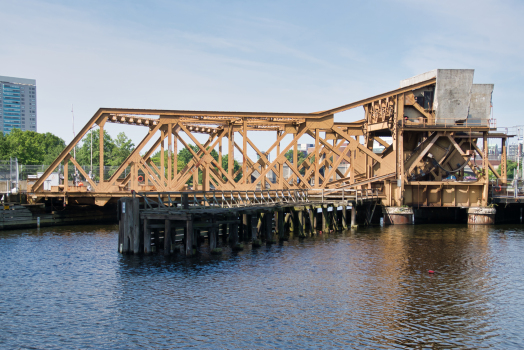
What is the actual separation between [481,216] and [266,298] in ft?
119

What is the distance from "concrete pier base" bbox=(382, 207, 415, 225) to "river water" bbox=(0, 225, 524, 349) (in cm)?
1513

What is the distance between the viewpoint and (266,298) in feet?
68.5

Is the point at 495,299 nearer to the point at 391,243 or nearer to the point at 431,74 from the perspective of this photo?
the point at 391,243

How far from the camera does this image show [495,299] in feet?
70.4

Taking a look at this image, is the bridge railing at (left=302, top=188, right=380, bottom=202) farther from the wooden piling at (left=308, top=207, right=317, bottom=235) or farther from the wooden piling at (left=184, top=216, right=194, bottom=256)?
the wooden piling at (left=184, top=216, right=194, bottom=256)

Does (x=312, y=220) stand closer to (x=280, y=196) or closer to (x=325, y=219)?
(x=325, y=219)

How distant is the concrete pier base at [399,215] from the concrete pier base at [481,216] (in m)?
6.10

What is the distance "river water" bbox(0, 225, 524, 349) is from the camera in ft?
54.6

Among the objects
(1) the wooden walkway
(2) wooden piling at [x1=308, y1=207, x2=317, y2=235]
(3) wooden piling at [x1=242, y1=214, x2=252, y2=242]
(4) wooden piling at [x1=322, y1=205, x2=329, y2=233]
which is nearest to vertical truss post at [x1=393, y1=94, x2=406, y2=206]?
(4) wooden piling at [x1=322, y1=205, x2=329, y2=233]

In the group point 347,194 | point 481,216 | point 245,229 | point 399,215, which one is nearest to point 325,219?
point 399,215

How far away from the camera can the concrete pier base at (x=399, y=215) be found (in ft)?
161

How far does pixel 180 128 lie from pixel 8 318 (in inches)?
1258

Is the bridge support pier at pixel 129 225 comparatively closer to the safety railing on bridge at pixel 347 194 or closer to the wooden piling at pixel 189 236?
the wooden piling at pixel 189 236

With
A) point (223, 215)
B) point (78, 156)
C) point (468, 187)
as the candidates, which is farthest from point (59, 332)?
point (78, 156)
